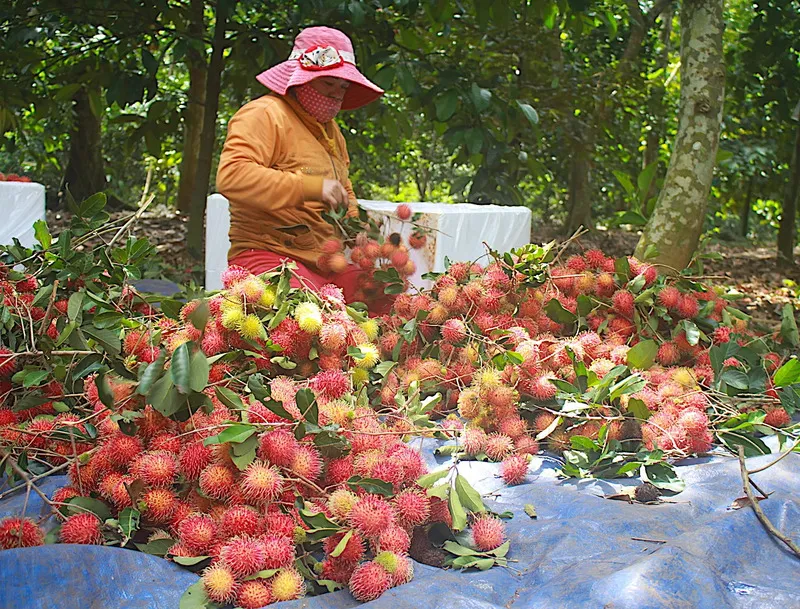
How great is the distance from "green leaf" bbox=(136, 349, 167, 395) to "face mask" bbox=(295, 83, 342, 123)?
1.38m

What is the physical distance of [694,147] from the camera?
2.99 metres

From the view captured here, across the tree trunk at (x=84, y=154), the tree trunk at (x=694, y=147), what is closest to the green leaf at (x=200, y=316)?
the tree trunk at (x=694, y=147)

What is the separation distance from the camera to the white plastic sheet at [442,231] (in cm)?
259

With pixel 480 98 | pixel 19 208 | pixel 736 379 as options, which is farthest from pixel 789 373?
pixel 19 208

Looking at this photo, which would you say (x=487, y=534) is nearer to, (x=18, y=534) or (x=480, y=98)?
(x=18, y=534)

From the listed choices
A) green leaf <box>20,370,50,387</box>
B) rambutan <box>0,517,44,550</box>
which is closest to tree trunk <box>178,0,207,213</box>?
green leaf <box>20,370,50,387</box>

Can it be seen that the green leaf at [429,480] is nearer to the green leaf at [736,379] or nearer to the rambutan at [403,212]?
the green leaf at [736,379]

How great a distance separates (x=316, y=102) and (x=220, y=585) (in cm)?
174

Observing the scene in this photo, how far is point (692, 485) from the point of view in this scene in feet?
4.58

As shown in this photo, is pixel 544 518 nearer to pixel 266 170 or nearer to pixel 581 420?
pixel 581 420

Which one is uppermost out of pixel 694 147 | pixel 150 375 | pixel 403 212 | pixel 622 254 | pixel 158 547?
pixel 694 147

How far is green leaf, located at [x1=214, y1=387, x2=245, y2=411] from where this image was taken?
4.07 ft

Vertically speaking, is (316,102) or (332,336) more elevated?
(316,102)

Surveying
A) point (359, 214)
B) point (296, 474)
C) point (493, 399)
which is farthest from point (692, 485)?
point (359, 214)
